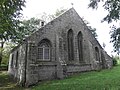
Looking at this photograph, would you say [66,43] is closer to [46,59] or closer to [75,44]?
[75,44]

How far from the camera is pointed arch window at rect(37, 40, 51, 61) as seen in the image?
16.7 metres

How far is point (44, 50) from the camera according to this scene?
16969mm

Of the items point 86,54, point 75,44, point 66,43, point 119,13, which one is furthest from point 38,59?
point 119,13

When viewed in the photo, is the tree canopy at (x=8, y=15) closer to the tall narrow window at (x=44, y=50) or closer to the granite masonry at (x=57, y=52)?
the granite masonry at (x=57, y=52)

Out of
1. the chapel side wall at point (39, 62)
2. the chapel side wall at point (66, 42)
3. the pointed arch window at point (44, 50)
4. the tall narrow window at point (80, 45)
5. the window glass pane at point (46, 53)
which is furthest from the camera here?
the tall narrow window at point (80, 45)

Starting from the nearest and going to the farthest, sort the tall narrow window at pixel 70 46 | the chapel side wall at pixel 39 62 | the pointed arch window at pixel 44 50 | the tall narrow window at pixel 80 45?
the chapel side wall at pixel 39 62, the pointed arch window at pixel 44 50, the tall narrow window at pixel 70 46, the tall narrow window at pixel 80 45

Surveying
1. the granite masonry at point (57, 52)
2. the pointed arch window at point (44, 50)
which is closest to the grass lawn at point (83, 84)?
the granite masonry at point (57, 52)

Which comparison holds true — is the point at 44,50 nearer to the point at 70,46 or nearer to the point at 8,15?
the point at 70,46

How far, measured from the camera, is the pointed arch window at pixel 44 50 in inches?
656

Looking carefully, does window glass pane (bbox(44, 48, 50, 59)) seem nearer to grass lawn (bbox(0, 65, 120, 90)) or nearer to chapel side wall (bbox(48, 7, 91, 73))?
chapel side wall (bbox(48, 7, 91, 73))

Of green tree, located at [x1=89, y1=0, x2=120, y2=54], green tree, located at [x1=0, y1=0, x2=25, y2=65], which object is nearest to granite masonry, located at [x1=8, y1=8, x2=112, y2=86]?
green tree, located at [x1=0, y1=0, x2=25, y2=65]

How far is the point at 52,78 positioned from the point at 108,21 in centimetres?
977

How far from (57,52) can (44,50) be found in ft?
5.65

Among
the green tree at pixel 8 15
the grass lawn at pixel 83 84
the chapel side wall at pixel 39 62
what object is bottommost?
the grass lawn at pixel 83 84
